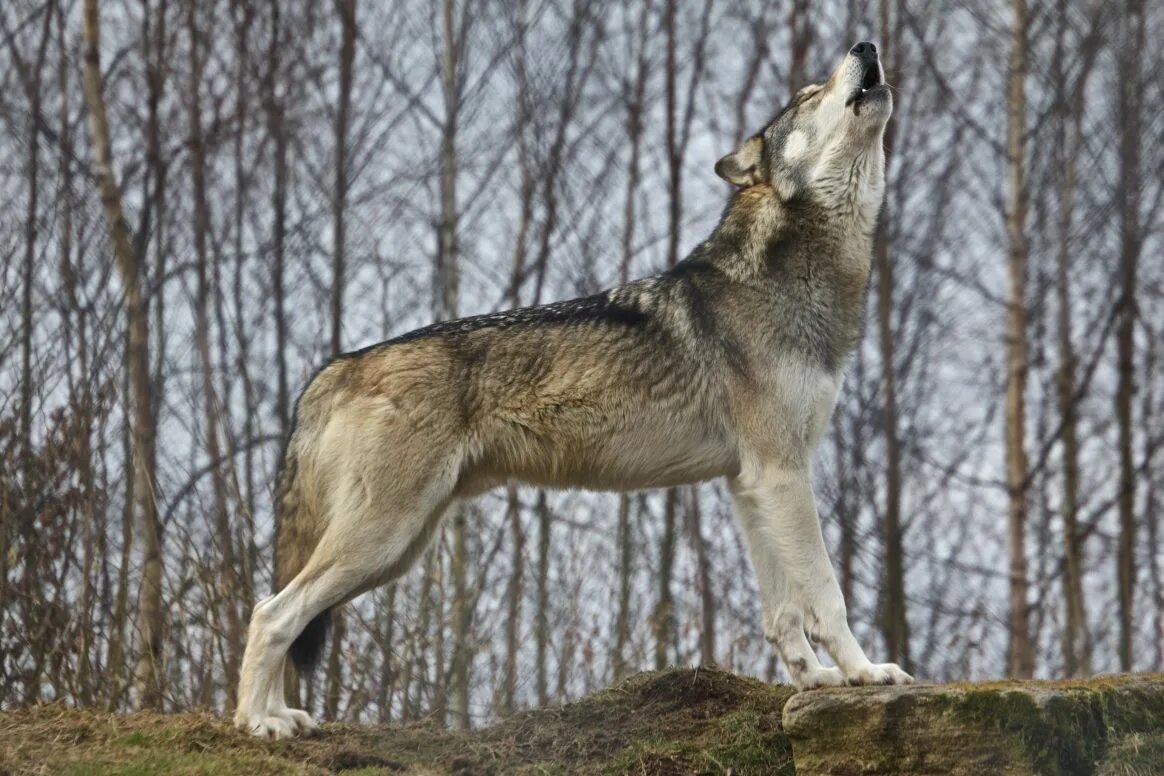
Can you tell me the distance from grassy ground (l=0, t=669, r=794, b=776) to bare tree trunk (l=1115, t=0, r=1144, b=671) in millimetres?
8825

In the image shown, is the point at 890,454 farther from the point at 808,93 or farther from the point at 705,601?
the point at 808,93

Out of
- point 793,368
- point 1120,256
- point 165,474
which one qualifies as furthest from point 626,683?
point 1120,256

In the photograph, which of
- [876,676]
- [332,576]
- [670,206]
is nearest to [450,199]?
[670,206]

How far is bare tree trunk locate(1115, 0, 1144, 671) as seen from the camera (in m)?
12.8

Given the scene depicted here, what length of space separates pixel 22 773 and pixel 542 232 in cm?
900

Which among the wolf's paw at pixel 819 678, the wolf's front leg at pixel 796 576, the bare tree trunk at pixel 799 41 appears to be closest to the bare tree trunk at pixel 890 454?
the bare tree trunk at pixel 799 41

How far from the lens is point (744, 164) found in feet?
20.2

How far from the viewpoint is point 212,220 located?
41.3ft

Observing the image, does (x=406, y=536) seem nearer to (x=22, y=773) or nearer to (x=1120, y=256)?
(x=22, y=773)

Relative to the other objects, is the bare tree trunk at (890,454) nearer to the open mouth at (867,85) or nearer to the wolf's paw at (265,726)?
the open mouth at (867,85)

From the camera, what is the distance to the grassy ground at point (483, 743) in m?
4.73

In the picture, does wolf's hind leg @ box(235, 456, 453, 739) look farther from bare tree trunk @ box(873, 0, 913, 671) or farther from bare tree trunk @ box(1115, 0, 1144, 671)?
bare tree trunk @ box(1115, 0, 1144, 671)

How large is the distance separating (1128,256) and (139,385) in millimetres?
9714

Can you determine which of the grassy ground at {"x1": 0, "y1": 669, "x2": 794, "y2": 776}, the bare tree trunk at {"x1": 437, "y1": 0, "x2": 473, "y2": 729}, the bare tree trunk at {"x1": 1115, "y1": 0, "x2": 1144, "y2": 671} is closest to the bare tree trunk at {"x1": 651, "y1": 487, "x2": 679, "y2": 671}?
the bare tree trunk at {"x1": 437, "y1": 0, "x2": 473, "y2": 729}
